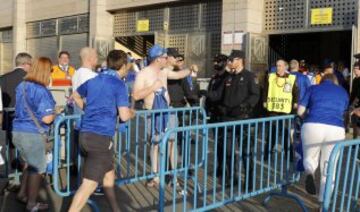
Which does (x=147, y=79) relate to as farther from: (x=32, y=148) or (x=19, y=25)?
(x=19, y=25)

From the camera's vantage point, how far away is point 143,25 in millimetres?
17469

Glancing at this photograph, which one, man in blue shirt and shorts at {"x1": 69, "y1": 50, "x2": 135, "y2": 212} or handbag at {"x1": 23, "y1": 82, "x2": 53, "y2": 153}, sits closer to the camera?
man in blue shirt and shorts at {"x1": 69, "y1": 50, "x2": 135, "y2": 212}

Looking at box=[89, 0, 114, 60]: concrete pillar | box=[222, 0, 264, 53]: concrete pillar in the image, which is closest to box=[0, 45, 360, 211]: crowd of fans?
box=[222, 0, 264, 53]: concrete pillar

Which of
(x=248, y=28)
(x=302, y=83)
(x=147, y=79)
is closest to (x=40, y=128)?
(x=147, y=79)

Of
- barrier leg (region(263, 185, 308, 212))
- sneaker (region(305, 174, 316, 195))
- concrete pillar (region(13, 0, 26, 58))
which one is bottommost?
barrier leg (region(263, 185, 308, 212))

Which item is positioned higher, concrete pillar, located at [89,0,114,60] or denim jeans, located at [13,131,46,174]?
concrete pillar, located at [89,0,114,60]

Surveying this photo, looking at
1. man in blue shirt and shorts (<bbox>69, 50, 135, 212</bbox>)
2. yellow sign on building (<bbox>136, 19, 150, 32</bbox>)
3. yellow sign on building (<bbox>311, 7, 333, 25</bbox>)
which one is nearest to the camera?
man in blue shirt and shorts (<bbox>69, 50, 135, 212</bbox>)

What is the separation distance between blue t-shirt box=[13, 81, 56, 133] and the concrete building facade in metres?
8.34

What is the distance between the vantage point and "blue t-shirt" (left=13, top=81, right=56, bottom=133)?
5109mm

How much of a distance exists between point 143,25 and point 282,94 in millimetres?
10287

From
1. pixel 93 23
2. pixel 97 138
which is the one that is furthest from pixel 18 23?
pixel 97 138

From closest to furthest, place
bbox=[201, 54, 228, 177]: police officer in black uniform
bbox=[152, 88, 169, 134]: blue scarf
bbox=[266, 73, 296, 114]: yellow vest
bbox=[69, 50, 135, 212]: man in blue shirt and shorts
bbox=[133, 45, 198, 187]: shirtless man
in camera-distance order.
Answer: bbox=[69, 50, 135, 212]: man in blue shirt and shorts, bbox=[133, 45, 198, 187]: shirtless man, bbox=[152, 88, 169, 134]: blue scarf, bbox=[201, 54, 228, 177]: police officer in black uniform, bbox=[266, 73, 296, 114]: yellow vest

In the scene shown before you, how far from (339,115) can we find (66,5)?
1716 centimetres

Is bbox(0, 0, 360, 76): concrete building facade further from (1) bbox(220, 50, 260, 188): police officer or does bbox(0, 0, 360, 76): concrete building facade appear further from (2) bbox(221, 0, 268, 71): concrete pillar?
(1) bbox(220, 50, 260, 188): police officer
